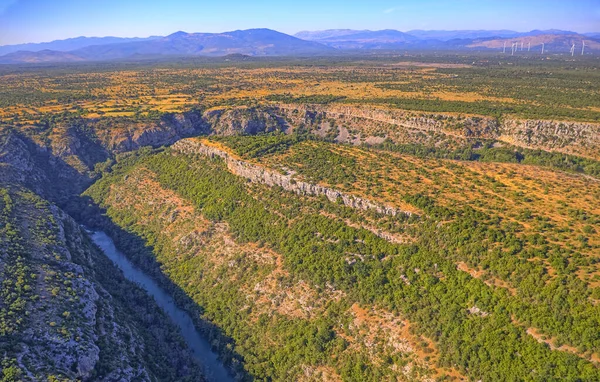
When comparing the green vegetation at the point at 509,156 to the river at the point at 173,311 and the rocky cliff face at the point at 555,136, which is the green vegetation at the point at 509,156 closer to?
the rocky cliff face at the point at 555,136

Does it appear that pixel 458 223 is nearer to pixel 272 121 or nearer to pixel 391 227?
pixel 391 227

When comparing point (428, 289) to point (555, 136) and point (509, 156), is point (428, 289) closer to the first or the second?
point (509, 156)

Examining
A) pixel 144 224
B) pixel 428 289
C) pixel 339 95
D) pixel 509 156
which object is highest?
pixel 339 95

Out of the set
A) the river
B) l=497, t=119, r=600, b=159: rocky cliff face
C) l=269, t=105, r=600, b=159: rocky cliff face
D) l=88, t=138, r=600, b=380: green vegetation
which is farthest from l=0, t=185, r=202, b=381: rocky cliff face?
l=497, t=119, r=600, b=159: rocky cliff face

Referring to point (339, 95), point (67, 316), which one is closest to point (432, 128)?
point (339, 95)

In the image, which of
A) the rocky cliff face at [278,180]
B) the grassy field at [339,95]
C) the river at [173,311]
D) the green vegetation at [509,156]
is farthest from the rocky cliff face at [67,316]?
the grassy field at [339,95]

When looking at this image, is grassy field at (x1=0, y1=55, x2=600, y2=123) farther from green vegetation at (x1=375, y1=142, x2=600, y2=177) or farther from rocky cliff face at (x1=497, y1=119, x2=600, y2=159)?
green vegetation at (x1=375, y1=142, x2=600, y2=177)
